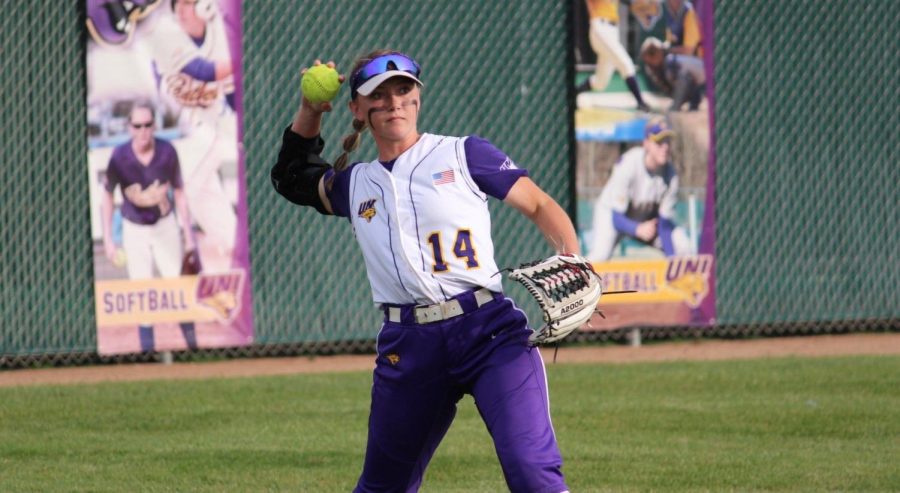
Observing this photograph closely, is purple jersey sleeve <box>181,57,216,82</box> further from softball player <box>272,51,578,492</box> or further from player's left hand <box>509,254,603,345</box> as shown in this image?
player's left hand <box>509,254,603,345</box>

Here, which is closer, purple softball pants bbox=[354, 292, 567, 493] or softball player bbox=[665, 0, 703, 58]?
purple softball pants bbox=[354, 292, 567, 493]

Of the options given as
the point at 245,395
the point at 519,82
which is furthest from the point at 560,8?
the point at 245,395

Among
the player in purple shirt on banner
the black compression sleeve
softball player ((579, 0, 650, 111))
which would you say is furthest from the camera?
softball player ((579, 0, 650, 111))

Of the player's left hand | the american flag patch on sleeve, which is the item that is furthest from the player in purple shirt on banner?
the player's left hand

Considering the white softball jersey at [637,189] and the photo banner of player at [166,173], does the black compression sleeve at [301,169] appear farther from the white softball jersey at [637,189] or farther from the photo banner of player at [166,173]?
the white softball jersey at [637,189]

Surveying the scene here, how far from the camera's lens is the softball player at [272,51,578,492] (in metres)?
4.32

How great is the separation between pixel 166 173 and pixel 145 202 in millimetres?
262

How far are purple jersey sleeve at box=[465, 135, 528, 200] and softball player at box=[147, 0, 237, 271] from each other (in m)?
6.09

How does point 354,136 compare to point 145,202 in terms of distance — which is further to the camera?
point 145,202

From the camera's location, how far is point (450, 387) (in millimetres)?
4391

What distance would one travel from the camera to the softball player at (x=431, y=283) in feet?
14.2

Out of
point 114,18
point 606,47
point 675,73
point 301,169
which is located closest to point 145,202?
point 114,18

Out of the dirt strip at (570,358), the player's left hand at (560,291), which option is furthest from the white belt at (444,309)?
the dirt strip at (570,358)

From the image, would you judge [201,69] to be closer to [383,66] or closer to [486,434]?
[486,434]
